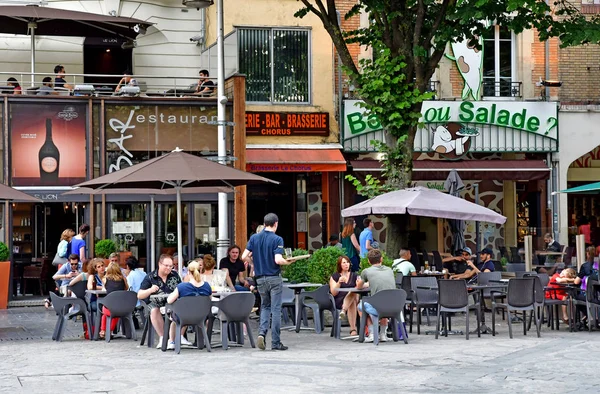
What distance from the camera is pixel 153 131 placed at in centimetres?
2470

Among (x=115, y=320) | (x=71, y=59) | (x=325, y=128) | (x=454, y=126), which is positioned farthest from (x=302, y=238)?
(x=115, y=320)

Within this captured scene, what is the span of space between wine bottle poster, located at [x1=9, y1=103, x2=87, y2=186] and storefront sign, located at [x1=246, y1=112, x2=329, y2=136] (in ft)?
15.5

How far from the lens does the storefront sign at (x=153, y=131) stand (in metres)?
24.4

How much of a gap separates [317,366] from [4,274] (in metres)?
11.4

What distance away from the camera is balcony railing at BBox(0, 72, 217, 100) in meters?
24.0

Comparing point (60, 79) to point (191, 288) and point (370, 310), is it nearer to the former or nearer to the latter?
point (191, 288)

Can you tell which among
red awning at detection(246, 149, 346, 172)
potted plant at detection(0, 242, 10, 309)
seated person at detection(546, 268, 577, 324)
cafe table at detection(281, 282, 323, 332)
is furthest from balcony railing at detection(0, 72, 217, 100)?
seated person at detection(546, 268, 577, 324)

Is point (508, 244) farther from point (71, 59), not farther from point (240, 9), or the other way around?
point (71, 59)

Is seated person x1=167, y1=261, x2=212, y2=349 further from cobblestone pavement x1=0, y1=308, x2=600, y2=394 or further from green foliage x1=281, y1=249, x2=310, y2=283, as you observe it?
green foliage x1=281, y1=249, x2=310, y2=283

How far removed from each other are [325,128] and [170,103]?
15.2 feet

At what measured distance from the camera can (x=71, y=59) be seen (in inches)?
1073

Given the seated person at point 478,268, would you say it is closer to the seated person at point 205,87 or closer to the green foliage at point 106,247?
the green foliage at point 106,247

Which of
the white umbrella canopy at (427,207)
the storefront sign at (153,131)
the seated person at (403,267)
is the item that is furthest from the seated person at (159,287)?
the storefront sign at (153,131)

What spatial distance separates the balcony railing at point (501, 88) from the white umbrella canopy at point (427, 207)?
35.4 feet
